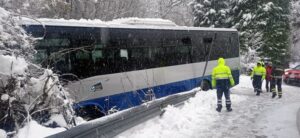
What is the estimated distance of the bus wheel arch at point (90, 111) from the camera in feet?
31.6

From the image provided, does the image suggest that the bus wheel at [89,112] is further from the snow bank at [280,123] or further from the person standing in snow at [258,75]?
the person standing in snow at [258,75]

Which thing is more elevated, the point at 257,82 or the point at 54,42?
the point at 54,42

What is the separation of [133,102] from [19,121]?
18.0 ft

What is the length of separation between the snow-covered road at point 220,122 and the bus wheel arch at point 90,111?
171 centimetres

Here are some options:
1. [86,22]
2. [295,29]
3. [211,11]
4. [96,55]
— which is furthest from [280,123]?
[295,29]

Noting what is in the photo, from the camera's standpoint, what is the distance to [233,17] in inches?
1383

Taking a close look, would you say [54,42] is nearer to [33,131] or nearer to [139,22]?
→ [33,131]

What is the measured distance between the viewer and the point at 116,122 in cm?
749

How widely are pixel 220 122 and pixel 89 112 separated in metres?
3.57

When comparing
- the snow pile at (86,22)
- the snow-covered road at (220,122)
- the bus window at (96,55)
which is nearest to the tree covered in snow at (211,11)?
the snow pile at (86,22)

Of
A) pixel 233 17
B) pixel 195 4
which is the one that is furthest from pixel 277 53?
pixel 195 4

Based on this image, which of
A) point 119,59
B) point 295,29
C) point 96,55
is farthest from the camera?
point 295,29

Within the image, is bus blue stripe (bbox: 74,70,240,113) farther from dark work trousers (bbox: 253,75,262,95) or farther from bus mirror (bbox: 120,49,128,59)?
dark work trousers (bbox: 253,75,262,95)

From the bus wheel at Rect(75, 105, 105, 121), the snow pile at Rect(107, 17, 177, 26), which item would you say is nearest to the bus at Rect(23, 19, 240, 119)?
the bus wheel at Rect(75, 105, 105, 121)
